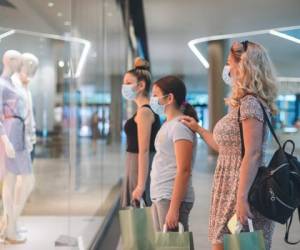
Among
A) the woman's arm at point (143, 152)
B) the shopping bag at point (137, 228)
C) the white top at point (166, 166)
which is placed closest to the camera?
the white top at point (166, 166)

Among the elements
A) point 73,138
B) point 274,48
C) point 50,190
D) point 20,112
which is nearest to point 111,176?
point 50,190

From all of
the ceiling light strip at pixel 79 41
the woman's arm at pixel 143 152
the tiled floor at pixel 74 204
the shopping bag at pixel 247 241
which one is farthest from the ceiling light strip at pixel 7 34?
the ceiling light strip at pixel 79 41

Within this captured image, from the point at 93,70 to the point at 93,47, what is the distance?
0.32 metres

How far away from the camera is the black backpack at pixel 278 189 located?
1970 mm

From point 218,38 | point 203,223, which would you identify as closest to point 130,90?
point 203,223

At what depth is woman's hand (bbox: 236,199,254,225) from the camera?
2.05 meters

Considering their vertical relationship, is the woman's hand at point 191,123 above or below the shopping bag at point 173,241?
above

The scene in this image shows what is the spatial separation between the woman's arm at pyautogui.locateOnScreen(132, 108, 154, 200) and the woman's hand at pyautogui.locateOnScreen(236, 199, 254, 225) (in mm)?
969

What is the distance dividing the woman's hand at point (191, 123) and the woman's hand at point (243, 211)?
1.69 feet

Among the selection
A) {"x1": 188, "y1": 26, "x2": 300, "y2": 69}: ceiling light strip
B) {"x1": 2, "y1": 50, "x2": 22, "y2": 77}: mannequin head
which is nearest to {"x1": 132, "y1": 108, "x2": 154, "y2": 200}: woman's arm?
{"x1": 2, "y1": 50, "x2": 22, "y2": 77}: mannequin head

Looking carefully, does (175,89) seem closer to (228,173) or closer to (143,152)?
(143,152)

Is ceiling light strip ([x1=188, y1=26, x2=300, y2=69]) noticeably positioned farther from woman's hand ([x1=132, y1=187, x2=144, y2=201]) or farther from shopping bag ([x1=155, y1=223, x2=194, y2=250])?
shopping bag ([x1=155, y1=223, x2=194, y2=250])

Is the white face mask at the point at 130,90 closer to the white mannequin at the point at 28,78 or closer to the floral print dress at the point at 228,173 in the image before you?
the white mannequin at the point at 28,78

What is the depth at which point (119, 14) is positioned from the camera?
900 cm
